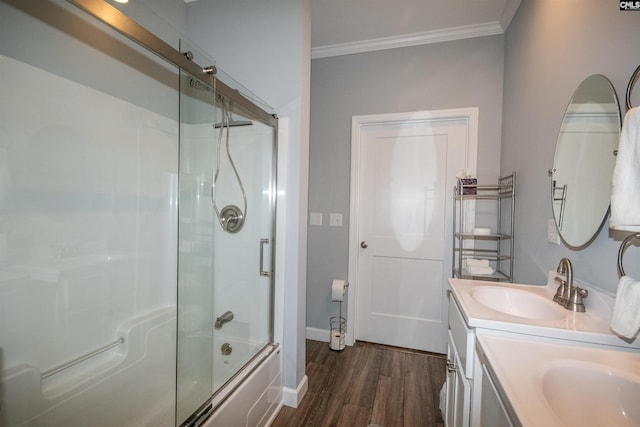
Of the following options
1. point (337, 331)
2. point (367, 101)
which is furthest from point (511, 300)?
point (367, 101)

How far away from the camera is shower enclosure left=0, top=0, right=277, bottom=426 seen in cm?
112

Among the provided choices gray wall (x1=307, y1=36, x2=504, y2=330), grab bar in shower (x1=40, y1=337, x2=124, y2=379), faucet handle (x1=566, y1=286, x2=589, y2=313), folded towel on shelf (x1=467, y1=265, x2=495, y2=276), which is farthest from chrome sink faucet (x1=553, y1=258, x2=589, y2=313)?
grab bar in shower (x1=40, y1=337, x2=124, y2=379)

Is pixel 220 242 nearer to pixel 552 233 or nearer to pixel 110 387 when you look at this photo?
pixel 110 387

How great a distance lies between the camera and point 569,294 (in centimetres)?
112

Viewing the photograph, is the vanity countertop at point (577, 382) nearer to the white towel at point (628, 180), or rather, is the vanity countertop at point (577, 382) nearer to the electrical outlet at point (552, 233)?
the white towel at point (628, 180)

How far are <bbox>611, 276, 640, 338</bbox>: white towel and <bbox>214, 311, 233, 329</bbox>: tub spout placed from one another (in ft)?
5.73

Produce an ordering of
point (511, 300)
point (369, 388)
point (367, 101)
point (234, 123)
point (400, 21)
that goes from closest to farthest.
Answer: point (511, 300), point (234, 123), point (369, 388), point (400, 21), point (367, 101)

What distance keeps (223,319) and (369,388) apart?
113 centimetres

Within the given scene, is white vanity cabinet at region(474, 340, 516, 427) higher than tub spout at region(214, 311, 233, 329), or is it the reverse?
white vanity cabinet at region(474, 340, 516, 427)

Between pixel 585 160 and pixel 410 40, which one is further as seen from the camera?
pixel 410 40

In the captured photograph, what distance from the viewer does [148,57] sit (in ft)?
5.25

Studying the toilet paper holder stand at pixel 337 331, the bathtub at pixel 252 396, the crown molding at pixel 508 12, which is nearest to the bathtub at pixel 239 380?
the bathtub at pixel 252 396

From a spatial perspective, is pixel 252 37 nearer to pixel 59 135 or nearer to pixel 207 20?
pixel 207 20

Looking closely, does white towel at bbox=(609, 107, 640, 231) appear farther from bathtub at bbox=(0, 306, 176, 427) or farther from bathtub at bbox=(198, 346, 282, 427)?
bathtub at bbox=(0, 306, 176, 427)
